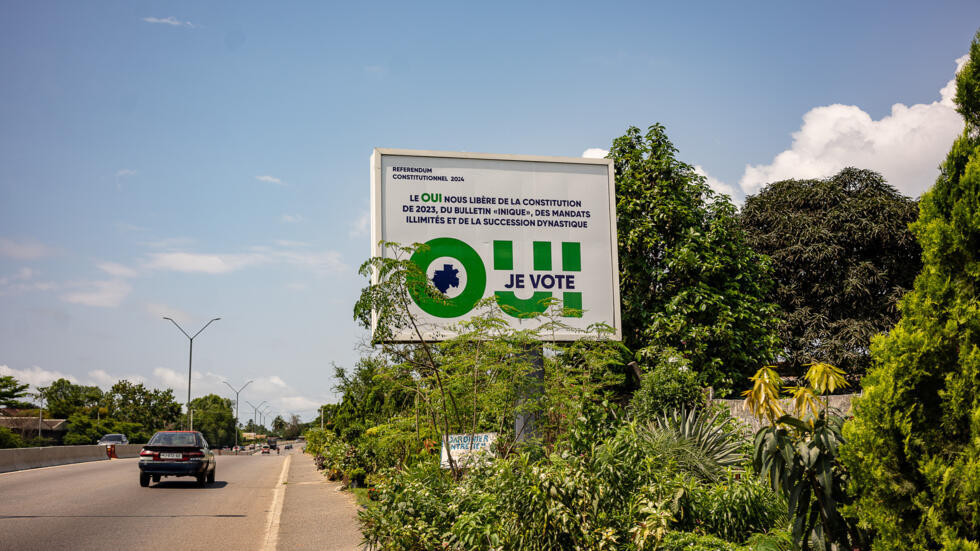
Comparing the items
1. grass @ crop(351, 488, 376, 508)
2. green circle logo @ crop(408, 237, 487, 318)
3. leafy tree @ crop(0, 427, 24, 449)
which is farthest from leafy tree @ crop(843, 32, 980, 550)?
leafy tree @ crop(0, 427, 24, 449)

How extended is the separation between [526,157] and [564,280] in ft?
7.20

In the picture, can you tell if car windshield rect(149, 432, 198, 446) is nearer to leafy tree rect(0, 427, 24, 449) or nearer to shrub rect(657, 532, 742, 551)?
shrub rect(657, 532, 742, 551)

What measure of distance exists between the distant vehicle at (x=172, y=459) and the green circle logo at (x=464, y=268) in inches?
447

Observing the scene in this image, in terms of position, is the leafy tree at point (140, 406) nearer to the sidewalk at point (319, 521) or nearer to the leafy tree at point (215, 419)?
the leafy tree at point (215, 419)

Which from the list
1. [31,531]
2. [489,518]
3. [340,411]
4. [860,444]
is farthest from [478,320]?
[340,411]

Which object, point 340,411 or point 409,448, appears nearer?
point 409,448

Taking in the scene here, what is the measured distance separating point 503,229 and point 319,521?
549 cm

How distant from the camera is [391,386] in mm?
11227

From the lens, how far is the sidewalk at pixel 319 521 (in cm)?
925

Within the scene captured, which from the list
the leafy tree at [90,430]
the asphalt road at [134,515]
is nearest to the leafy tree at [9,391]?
the leafy tree at [90,430]

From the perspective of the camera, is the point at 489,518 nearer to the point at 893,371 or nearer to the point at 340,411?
the point at 893,371

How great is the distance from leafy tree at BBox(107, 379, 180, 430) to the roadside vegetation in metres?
82.1

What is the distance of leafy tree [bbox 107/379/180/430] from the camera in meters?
91.8

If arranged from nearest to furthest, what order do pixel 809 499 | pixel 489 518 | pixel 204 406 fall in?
pixel 809 499
pixel 489 518
pixel 204 406
